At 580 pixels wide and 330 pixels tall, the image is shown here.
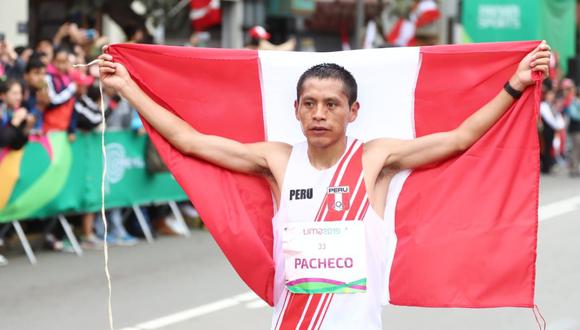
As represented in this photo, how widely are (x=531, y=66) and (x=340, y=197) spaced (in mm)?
1011

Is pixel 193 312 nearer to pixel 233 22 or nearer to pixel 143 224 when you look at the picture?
pixel 143 224

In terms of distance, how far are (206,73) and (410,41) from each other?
19100 millimetres

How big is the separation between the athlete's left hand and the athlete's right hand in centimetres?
165

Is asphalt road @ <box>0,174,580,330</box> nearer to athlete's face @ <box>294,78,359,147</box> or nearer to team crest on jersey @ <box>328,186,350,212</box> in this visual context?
team crest on jersey @ <box>328,186,350,212</box>

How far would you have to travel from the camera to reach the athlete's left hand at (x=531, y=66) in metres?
4.19

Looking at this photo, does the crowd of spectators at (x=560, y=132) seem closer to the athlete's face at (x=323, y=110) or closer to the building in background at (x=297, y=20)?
the building in background at (x=297, y=20)

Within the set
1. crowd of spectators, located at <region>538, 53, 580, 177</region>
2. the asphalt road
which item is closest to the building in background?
crowd of spectators, located at <region>538, 53, 580, 177</region>

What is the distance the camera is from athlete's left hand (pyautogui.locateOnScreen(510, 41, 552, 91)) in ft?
13.8

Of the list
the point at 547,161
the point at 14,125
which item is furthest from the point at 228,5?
the point at 14,125

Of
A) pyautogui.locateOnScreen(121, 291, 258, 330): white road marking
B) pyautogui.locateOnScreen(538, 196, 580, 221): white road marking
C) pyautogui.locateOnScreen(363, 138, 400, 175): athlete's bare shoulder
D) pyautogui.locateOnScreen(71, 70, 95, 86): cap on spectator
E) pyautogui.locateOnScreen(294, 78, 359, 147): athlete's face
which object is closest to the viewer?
pyautogui.locateOnScreen(294, 78, 359, 147): athlete's face

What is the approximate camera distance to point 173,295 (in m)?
8.96

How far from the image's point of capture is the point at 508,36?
2517cm

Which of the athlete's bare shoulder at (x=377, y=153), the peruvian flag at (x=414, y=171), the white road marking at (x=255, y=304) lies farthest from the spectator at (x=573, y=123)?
the athlete's bare shoulder at (x=377, y=153)

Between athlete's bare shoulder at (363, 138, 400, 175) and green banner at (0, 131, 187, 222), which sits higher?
athlete's bare shoulder at (363, 138, 400, 175)
